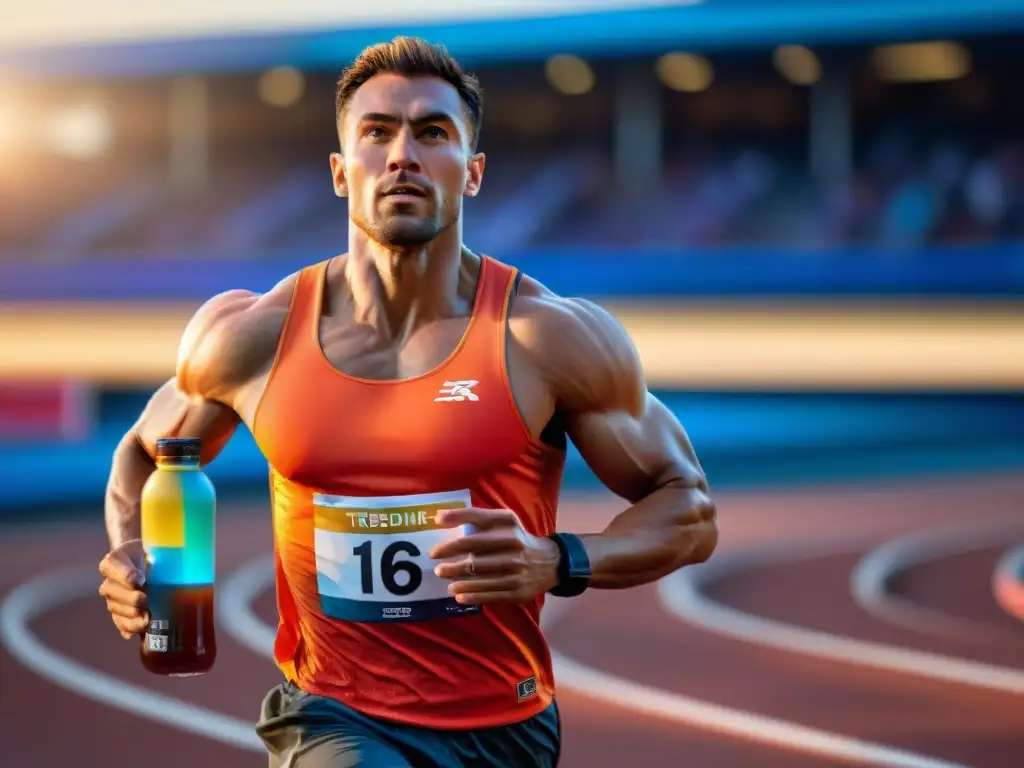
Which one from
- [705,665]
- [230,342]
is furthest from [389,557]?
[705,665]

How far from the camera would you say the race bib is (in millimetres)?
3453

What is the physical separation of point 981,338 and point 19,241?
46.5 feet

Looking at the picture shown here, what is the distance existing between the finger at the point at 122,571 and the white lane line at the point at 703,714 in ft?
11.8

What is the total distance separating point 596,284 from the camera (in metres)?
22.3

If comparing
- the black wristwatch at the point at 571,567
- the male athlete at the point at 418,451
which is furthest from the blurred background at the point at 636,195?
the black wristwatch at the point at 571,567

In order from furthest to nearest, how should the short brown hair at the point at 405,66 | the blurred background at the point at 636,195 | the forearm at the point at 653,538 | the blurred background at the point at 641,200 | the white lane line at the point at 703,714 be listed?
the blurred background at the point at 636,195 < the blurred background at the point at 641,200 < the white lane line at the point at 703,714 < the short brown hair at the point at 405,66 < the forearm at the point at 653,538

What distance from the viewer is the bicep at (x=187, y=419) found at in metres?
3.73

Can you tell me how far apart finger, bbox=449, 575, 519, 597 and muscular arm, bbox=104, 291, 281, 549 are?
2.48 feet

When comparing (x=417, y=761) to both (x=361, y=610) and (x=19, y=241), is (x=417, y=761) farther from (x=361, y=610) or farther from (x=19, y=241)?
(x=19, y=241)

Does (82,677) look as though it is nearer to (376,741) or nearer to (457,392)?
(376,741)

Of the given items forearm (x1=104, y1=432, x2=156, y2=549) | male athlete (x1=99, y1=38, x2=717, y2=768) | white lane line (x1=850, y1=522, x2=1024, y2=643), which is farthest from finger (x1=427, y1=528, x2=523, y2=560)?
white lane line (x1=850, y1=522, x2=1024, y2=643)

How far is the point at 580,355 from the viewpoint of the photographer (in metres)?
3.55

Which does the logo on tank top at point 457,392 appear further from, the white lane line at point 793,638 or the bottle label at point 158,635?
the white lane line at point 793,638

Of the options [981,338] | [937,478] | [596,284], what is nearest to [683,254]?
Answer: [596,284]
